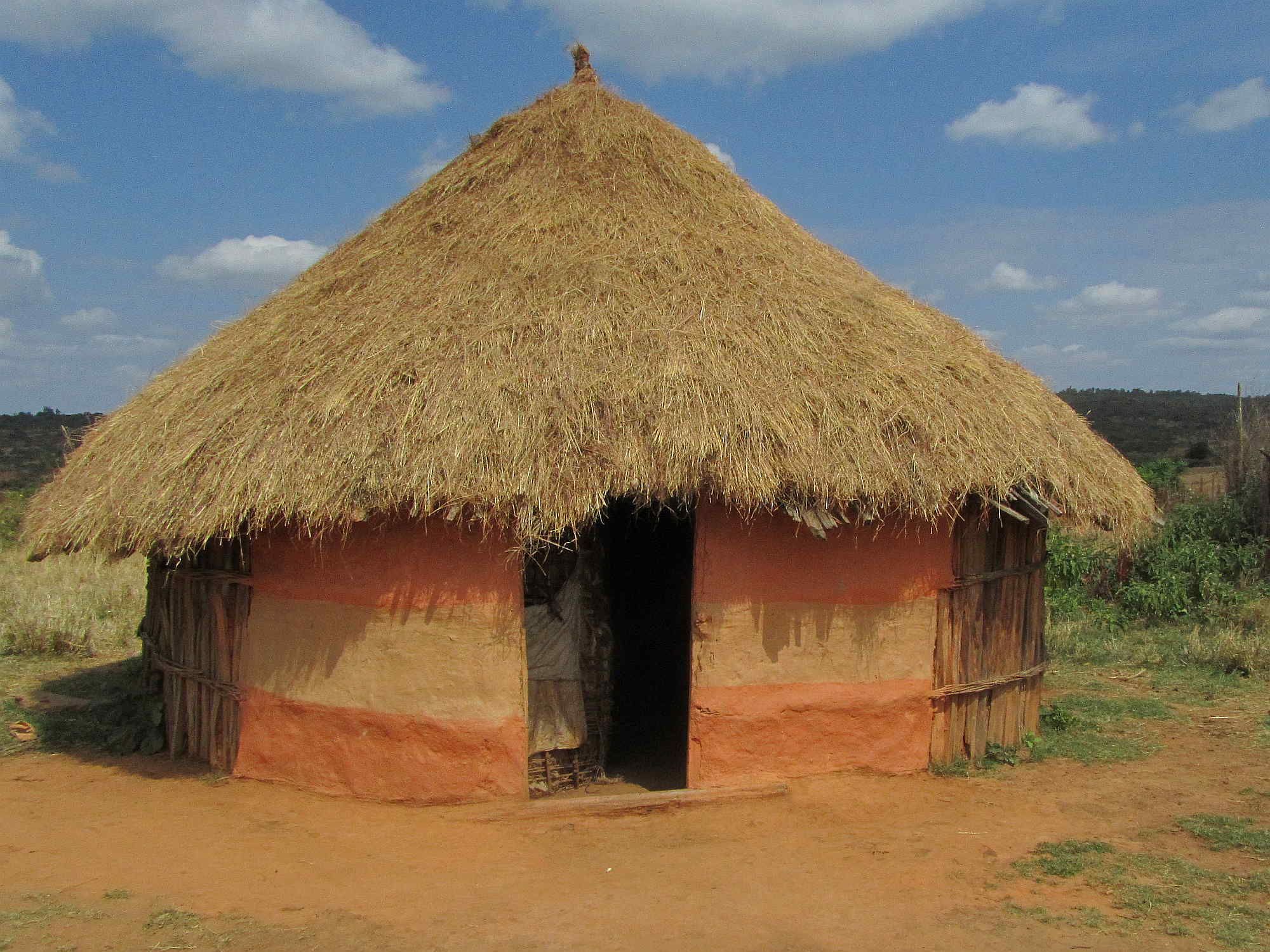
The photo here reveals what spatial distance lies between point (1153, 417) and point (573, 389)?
130 feet

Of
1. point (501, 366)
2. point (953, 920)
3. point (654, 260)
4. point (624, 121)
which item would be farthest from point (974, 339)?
point (953, 920)

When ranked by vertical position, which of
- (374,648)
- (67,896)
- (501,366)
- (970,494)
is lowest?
(67,896)

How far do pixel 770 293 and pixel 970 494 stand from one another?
1970mm

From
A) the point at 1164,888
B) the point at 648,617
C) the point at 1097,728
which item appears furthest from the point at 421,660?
the point at 1097,728

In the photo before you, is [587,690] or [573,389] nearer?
[573,389]

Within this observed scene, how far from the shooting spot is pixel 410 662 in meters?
6.13

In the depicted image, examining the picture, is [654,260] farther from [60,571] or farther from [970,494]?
[60,571]

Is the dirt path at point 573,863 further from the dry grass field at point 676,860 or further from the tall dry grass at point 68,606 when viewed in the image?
the tall dry grass at point 68,606

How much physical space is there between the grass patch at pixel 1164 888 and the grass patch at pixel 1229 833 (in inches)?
1.1

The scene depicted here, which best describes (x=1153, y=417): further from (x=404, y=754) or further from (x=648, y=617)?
(x=404, y=754)

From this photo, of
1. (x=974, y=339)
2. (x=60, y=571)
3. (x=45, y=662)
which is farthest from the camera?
(x=60, y=571)

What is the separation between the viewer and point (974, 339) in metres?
8.26

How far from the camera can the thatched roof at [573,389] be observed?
5.90 meters

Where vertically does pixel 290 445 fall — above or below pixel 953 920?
above
